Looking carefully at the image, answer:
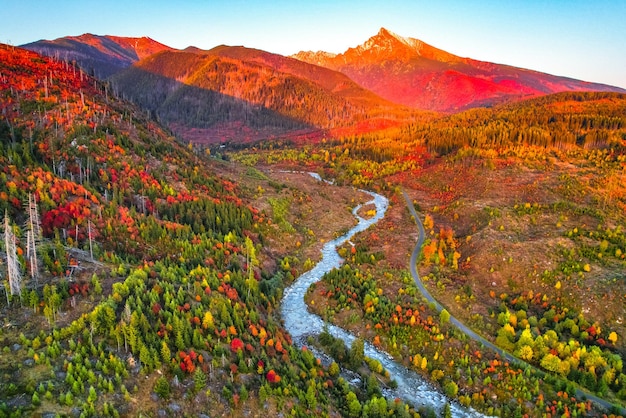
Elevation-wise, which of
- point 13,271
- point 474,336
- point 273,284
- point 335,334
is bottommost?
point 335,334

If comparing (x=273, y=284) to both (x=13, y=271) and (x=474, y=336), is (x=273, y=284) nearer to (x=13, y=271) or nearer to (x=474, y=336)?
(x=474, y=336)

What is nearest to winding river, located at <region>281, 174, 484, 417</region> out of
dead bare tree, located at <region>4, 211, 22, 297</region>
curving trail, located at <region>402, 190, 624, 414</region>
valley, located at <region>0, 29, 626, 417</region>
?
valley, located at <region>0, 29, 626, 417</region>

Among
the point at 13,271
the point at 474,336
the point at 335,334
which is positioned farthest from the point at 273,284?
the point at 13,271

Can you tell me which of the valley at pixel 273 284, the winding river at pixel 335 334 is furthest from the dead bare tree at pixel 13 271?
the winding river at pixel 335 334

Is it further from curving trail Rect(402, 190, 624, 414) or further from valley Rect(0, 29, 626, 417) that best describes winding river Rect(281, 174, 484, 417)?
curving trail Rect(402, 190, 624, 414)

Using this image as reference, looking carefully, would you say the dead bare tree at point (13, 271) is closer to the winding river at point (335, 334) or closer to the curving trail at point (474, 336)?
the winding river at point (335, 334)

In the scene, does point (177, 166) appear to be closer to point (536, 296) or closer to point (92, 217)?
point (92, 217)

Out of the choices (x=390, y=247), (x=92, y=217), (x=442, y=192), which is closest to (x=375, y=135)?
(x=442, y=192)
